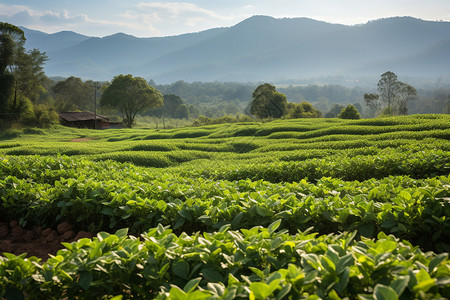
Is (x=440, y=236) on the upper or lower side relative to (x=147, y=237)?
lower

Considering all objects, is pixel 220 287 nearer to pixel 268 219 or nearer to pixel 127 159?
pixel 268 219

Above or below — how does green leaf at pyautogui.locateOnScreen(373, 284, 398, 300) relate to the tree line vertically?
below

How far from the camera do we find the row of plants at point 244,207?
288 cm

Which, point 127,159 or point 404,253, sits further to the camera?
point 127,159

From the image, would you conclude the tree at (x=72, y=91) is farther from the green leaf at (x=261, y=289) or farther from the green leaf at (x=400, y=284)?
the green leaf at (x=400, y=284)

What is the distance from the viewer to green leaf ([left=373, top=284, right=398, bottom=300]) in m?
1.26

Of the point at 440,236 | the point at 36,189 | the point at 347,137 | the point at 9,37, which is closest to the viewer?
the point at 440,236

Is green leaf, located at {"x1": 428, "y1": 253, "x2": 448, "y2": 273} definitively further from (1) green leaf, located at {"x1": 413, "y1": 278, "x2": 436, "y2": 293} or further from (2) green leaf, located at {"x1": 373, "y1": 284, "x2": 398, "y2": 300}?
(2) green leaf, located at {"x1": 373, "y1": 284, "x2": 398, "y2": 300}

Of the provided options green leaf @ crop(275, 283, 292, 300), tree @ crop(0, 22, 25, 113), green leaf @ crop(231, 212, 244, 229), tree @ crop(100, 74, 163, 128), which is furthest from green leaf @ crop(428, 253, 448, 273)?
tree @ crop(100, 74, 163, 128)

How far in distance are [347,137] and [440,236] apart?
42.0ft

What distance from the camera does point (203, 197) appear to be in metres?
3.83

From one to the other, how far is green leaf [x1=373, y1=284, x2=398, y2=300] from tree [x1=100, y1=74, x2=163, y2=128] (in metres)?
51.4

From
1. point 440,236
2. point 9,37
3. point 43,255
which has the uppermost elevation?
point 9,37

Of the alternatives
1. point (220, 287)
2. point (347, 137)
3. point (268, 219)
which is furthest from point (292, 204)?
point (347, 137)
